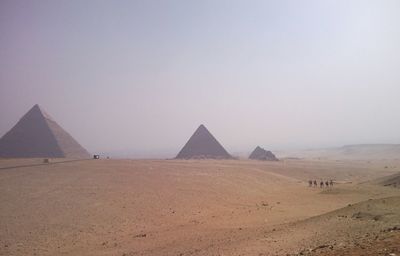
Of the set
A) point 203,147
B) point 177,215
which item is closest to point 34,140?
point 203,147

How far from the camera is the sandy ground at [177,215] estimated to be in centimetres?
1125

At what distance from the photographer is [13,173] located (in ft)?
98.5

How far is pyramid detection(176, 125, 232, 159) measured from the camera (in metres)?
60.5

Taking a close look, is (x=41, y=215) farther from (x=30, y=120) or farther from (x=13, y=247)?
(x=30, y=120)

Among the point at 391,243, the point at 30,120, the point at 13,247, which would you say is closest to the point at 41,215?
the point at 13,247

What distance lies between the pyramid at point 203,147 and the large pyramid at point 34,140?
16.3 metres

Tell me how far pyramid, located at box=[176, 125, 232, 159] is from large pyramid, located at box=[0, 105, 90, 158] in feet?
53.4

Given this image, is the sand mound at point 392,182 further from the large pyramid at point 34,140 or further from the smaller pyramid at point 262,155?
the smaller pyramid at point 262,155

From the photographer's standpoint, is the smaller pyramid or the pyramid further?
the smaller pyramid

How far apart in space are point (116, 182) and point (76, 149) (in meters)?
29.6

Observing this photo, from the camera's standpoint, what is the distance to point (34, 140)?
51.4m

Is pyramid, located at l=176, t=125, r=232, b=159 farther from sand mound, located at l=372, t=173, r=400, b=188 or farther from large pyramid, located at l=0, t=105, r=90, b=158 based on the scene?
sand mound, located at l=372, t=173, r=400, b=188

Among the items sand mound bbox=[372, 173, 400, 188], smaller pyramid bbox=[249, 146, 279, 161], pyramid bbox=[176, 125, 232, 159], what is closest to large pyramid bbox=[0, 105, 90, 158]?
pyramid bbox=[176, 125, 232, 159]

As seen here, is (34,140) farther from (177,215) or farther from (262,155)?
(177,215)
